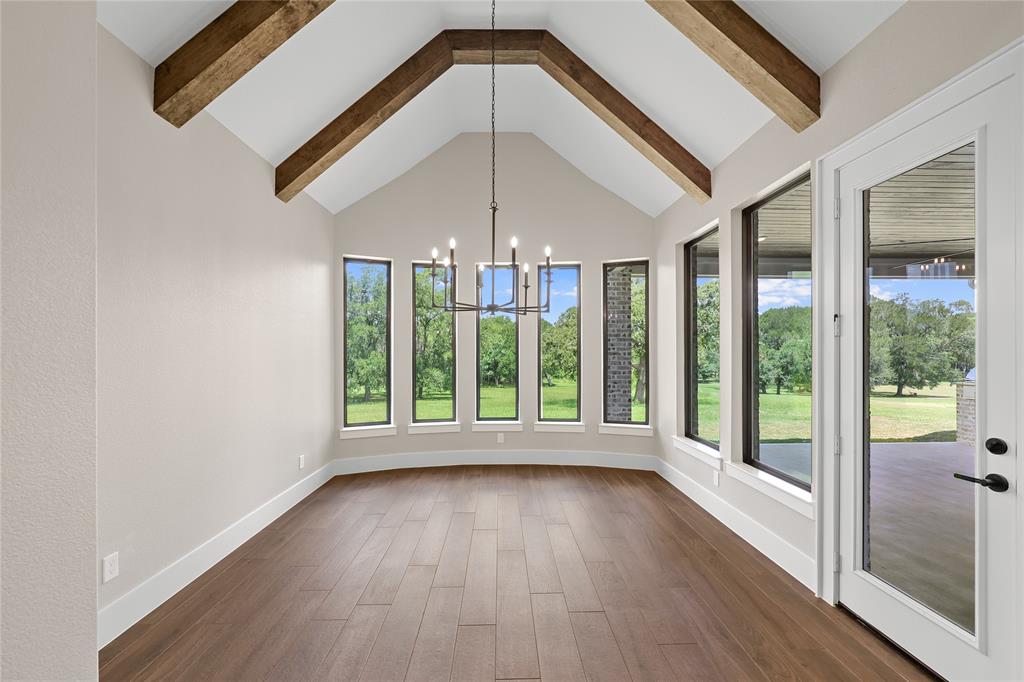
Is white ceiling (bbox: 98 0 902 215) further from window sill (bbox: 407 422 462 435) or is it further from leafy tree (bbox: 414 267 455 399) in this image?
window sill (bbox: 407 422 462 435)

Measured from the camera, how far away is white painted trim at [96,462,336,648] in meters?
2.44

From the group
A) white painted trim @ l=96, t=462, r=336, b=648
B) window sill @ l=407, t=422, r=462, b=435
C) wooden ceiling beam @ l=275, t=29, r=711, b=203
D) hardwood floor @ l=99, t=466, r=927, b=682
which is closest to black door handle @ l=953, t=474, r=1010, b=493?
hardwood floor @ l=99, t=466, r=927, b=682

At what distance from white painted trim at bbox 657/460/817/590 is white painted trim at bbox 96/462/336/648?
3326mm

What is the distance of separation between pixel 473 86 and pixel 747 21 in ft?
9.05

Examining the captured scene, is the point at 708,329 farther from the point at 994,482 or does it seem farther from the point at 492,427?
the point at 994,482

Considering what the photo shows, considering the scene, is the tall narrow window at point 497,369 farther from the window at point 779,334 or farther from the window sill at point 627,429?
the window at point 779,334

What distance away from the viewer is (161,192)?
2.83m

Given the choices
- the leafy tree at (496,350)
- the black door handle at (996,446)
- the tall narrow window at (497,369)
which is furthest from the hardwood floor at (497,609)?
the leafy tree at (496,350)

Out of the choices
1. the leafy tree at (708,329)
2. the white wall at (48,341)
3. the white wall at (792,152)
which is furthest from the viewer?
the leafy tree at (708,329)

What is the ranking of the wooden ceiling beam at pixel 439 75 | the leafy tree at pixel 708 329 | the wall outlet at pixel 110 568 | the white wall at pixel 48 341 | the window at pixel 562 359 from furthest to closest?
the window at pixel 562 359 < the leafy tree at pixel 708 329 < the wooden ceiling beam at pixel 439 75 < the wall outlet at pixel 110 568 < the white wall at pixel 48 341

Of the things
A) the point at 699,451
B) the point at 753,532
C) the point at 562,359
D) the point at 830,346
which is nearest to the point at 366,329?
the point at 562,359

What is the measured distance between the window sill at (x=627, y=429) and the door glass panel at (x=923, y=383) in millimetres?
3200

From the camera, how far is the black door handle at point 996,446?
1860 mm

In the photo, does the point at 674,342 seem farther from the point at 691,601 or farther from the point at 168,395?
the point at 168,395
